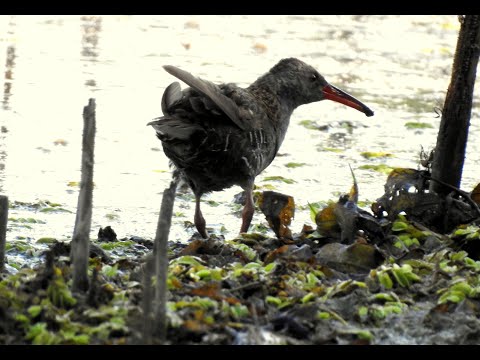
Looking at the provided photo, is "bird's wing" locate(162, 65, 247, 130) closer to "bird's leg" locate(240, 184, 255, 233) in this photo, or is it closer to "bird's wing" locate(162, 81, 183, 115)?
"bird's wing" locate(162, 81, 183, 115)

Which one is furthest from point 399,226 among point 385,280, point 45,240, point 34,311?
point 34,311

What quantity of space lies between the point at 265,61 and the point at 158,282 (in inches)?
398

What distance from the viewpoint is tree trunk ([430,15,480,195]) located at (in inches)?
299

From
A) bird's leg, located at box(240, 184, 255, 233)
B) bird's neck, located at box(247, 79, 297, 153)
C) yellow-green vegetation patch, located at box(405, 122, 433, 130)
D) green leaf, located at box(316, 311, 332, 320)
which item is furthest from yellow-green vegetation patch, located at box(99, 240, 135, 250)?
yellow-green vegetation patch, located at box(405, 122, 433, 130)

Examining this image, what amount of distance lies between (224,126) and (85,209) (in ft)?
8.09

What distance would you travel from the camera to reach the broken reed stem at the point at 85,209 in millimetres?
5512

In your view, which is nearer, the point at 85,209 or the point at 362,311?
the point at 85,209

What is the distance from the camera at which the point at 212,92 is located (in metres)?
7.49

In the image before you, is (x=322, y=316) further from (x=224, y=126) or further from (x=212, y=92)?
(x=224, y=126)

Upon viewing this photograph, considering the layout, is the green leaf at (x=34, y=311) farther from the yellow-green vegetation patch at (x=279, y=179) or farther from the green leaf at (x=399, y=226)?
the yellow-green vegetation patch at (x=279, y=179)

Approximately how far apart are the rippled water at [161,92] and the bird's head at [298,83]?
0.87m
